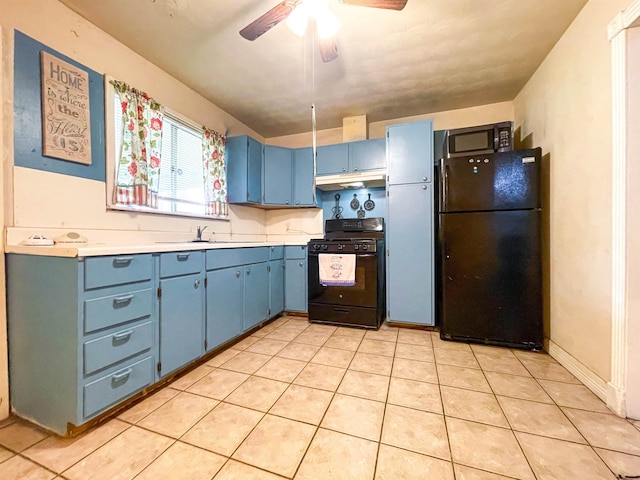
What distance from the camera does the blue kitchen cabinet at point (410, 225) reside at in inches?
103

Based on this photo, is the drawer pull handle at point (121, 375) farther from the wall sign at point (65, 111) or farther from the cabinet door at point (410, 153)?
the cabinet door at point (410, 153)

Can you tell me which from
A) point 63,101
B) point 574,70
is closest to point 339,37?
point 574,70

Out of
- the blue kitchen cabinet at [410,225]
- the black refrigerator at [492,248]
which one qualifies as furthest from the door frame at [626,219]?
the blue kitchen cabinet at [410,225]

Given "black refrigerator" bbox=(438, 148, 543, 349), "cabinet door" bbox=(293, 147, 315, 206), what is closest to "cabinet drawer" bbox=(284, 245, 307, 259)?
"cabinet door" bbox=(293, 147, 315, 206)

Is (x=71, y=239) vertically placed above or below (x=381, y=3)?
below

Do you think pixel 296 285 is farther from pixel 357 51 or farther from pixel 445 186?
pixel 357 51

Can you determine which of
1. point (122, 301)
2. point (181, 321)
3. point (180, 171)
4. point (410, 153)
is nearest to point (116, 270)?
point (122, 301)

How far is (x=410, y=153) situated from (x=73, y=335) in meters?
2.92

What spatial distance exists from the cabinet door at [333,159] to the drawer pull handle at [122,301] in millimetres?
2388

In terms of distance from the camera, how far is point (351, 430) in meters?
1.26

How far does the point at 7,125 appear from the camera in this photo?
138 cm

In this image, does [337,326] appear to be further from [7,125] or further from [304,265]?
[7,125]

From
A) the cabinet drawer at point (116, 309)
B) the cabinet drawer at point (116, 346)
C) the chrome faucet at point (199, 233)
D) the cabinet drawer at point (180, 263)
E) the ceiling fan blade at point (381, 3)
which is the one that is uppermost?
the ceiling fan blade at point (381, 3)

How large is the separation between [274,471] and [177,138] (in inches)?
107
